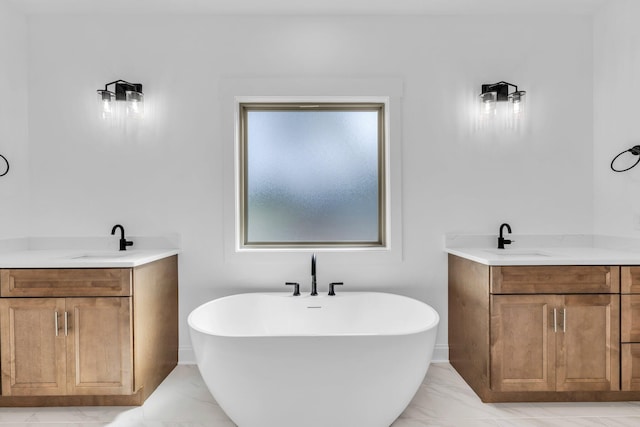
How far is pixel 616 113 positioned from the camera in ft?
8.30

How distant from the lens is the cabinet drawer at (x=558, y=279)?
2.08m

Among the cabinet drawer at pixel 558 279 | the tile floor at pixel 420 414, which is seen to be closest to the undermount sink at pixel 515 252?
the cabinet drawer at pixel 558 279

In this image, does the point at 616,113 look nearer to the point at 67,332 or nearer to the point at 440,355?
the point at 440,355

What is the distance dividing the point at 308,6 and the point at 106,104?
4.92 feet

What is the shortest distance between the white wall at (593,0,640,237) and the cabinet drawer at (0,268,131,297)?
306 cm

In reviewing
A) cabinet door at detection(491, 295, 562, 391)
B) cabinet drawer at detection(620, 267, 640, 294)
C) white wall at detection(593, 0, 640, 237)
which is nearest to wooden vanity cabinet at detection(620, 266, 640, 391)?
cabinet drawer at detection(620, 267, 640, 294)

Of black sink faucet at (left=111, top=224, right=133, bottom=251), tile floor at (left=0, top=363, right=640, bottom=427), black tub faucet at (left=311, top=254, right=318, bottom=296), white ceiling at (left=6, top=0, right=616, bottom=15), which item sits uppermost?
white ceiling at (left=6, top=0, right=616, bottom=15)

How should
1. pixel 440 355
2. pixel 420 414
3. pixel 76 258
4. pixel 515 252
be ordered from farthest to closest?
pixel 440 355 < pixel 515 252 < pixel 76 258 < pixel 420 414

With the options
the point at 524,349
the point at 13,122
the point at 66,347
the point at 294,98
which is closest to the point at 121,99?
the point at 13,122

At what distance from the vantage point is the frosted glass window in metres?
2.87

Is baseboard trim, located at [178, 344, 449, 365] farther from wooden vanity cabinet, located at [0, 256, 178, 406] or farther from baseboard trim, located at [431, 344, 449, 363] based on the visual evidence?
wooden vanity cabinet, located at [0, 256, 178, 406]

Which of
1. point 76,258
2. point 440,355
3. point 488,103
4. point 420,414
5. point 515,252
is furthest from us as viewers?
point 440,355

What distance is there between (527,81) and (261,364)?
2563 millimetres

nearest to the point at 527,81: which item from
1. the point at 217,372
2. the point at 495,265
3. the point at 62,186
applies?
the point at 495,265
